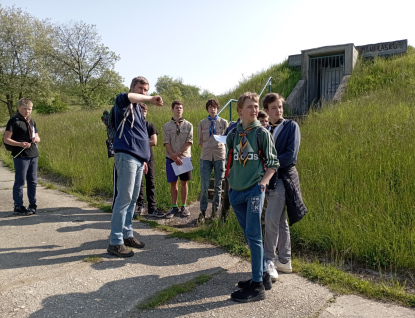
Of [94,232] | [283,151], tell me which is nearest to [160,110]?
[94,232]

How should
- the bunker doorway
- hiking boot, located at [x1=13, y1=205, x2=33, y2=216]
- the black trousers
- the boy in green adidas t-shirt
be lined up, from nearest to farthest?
the boy in green adidas t-shirt
hiking boot, located at [x1=13, y1=205, x2=33, y2=216]
the black trousers
the bunker doorway

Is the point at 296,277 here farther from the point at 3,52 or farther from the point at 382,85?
the point at 3,52

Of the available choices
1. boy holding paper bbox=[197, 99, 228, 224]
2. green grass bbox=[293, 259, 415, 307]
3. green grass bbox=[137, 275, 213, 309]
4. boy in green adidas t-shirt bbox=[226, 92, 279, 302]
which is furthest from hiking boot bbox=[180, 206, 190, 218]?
boy in green adidas t-shirt bbox=[226, 92, 279, 302]

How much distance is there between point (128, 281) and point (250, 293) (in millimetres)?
1269

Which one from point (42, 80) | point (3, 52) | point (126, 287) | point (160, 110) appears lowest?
point (126, 287)

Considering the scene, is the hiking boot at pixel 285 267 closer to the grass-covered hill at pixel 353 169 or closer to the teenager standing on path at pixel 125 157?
the grass-covered hill at pixel 353 169

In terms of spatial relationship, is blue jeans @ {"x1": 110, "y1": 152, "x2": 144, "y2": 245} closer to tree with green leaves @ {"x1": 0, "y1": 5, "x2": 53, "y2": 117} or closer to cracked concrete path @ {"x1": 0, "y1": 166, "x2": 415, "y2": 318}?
cracked concrete path @ {"x1": 0, "y1": 166, "x2": 415, "y2": 318}

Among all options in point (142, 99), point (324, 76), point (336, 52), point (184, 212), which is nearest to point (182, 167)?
point (184, 212)

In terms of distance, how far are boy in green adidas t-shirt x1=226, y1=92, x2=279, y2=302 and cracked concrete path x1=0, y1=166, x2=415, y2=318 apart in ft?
0.58

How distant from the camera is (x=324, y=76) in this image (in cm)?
1437

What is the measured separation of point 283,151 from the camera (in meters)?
3.59

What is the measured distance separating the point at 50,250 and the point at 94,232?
31.7 inches

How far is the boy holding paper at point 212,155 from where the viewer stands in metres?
5.60

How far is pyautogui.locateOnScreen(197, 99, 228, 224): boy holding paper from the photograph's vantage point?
560 centimetres
